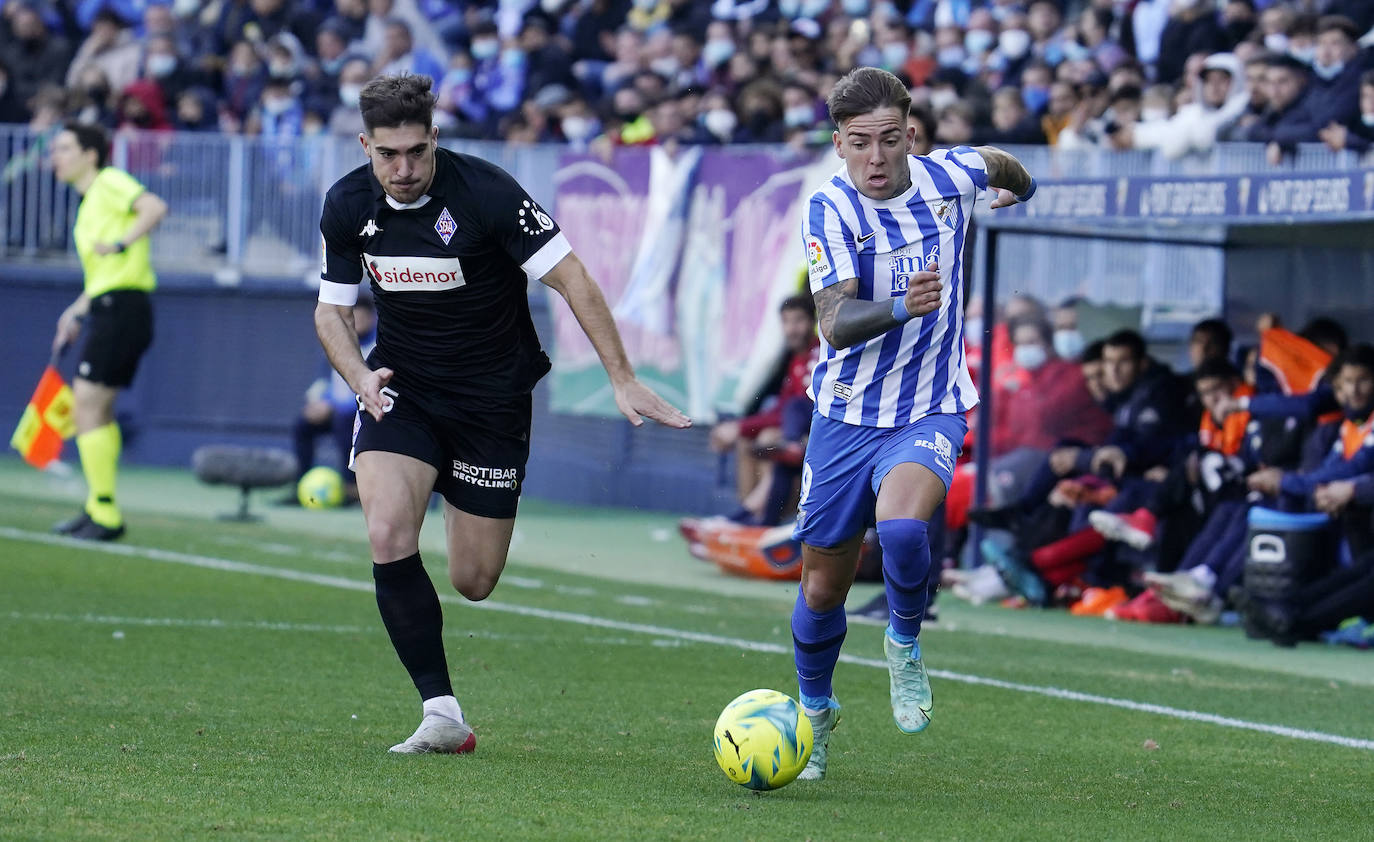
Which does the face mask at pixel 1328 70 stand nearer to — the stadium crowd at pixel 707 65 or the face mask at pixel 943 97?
the stadium crowd at pixel 707 65

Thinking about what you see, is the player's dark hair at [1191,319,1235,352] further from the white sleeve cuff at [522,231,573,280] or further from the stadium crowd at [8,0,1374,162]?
the white sleeve cuff at [522,231,573,280]

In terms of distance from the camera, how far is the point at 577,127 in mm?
19031

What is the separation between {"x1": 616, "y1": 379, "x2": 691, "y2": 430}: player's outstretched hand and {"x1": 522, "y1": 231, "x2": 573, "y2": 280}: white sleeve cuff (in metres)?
0.47

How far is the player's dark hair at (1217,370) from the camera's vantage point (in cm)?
1200

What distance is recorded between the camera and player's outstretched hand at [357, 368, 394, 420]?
632 cm

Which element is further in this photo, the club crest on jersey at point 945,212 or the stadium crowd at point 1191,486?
the stadium crowd at point 1191,486

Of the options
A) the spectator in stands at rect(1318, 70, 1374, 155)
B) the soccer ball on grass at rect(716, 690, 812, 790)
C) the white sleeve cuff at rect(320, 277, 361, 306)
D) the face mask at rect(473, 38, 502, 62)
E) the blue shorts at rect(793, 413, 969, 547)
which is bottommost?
the soccer ball on grass at rect(716, 690, 812, 790)

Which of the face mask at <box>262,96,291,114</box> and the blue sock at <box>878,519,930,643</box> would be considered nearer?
the blue sock at <box>878,519,930,643</box>

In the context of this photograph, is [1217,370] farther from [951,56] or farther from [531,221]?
[531,221]

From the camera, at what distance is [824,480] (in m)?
6.34

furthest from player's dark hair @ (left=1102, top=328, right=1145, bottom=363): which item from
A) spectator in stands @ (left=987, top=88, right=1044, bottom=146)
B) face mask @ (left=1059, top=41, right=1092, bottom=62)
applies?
face mask @ (left=1059, top=41, right=1092, bottom=62)

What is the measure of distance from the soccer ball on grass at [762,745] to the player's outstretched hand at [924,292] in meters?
1.19

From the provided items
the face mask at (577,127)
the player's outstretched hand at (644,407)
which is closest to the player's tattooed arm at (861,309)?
the player's outstretched hand at (644,407)

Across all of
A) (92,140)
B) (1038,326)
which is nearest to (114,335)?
Result: (92,140)
